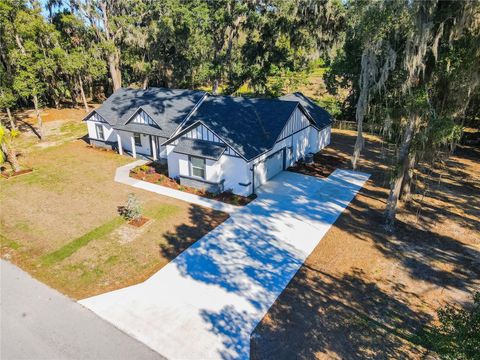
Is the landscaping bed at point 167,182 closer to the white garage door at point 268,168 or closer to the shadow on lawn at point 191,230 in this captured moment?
the shadow on lawn at point 191,230

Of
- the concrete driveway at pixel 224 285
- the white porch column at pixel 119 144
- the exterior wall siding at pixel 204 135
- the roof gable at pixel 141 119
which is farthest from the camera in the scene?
the white porch column at pixel 119 144

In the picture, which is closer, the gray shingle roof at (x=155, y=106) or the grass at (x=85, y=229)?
the grass at (x=85, y=229)

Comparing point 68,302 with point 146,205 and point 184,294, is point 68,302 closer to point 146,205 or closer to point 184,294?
point 184,294

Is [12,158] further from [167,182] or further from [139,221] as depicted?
[139,221]

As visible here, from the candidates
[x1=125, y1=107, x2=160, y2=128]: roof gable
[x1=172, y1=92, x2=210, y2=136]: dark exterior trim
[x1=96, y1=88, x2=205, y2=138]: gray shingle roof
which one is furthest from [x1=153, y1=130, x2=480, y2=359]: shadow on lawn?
[x1=125, y1=107, x2=160, y2=128]: roof gable

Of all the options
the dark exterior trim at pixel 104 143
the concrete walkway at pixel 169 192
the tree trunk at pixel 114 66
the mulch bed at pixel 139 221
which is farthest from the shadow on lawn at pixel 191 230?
the tree trunk at pixel 114 66

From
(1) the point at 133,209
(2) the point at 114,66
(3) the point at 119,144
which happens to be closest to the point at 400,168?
(1) the point at 133,209

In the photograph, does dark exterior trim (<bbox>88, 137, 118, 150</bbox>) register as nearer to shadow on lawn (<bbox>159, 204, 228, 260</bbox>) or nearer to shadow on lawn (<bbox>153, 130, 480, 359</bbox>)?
shadow on lawn (<bbox>159, 204, 228, 260</bbox>)
